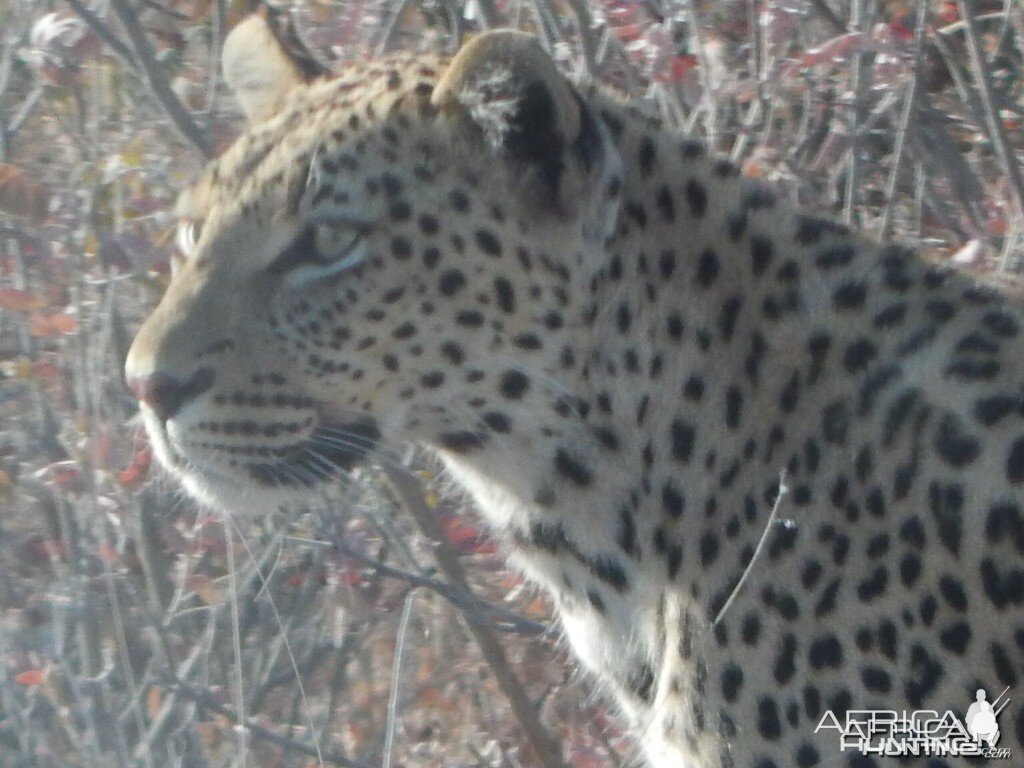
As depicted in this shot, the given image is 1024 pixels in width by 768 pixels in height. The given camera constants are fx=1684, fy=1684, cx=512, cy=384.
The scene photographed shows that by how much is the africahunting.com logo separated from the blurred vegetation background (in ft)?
4.84

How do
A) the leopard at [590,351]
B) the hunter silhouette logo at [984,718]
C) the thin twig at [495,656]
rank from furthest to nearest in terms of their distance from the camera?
the thin twig at [495,656] < the leopard at [590,351] < the hunter silhouette logo at [984,718]

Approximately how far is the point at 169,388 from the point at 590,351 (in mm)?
816

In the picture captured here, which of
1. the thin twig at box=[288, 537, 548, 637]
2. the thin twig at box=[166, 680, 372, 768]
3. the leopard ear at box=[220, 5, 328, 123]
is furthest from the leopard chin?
the thin twig at box=[166, 680, 372, 768]

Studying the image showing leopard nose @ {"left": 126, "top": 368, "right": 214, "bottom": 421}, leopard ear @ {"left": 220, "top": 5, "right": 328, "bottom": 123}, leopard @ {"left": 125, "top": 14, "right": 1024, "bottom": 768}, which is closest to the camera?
leopard @ {"left": 125, "top": 14, "right": 1024, "bottom": 768}

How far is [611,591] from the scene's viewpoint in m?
3.37

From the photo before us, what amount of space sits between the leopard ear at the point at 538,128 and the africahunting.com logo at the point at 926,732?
41.6 inches

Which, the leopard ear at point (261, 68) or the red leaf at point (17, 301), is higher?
the leopard ear at point (261, 68)

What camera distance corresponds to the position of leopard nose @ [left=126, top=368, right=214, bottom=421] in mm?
3230

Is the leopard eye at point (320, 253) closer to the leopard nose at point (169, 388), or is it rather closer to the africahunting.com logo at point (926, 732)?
the leopard nose at point (169, 388)

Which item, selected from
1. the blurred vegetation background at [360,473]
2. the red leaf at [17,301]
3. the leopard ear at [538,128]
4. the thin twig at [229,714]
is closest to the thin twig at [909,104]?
the blurred vegetation background at [360,473]

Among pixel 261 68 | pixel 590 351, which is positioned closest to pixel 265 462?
pixel 590 351

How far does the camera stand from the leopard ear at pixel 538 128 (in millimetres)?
3203

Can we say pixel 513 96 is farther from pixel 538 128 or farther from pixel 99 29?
pixel 99 29

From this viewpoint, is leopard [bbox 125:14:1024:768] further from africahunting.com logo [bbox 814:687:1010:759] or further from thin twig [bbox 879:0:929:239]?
thin twig [bbox 879:0:929:239]
